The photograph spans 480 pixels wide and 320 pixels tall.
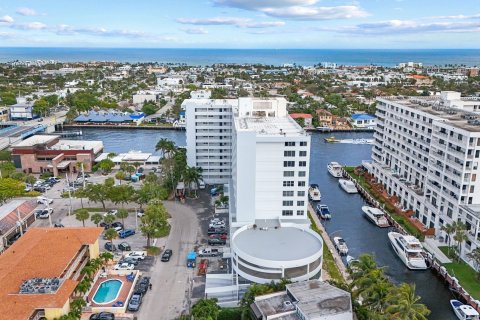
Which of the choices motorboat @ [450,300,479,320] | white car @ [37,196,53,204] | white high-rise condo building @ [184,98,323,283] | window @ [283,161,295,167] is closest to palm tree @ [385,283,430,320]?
motorboat @ [450,300,479,320]

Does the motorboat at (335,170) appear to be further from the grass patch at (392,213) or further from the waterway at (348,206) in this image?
the grass patch at (392,213)

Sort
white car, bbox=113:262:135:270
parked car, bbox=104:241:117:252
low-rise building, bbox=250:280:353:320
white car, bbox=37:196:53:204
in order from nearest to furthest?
low-rise building, bbox=250:280:353:320, white car, bbox=113:262:135:270, parked car, bbox=104:241:117:252, white car, bbox=37:196:53:204

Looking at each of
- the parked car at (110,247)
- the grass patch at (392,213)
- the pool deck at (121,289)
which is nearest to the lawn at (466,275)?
the grass patch at (392,213)

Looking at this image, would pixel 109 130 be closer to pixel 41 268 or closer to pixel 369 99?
pixel 41 268

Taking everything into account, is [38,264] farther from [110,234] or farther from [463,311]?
[463,311]

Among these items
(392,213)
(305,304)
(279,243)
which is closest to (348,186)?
(392,213)

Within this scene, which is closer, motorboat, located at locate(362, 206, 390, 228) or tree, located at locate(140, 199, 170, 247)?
tree, located at locate(140, 199, 170, 247)

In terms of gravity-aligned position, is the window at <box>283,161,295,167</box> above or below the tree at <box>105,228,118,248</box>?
above

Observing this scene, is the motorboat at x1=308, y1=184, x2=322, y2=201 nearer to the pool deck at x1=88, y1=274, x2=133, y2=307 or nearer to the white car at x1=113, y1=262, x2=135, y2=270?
the white car at x1=113, y1=262, x2=135, y2=270
